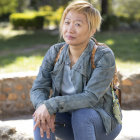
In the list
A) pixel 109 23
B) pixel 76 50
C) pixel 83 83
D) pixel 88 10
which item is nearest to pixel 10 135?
pixel 83 83

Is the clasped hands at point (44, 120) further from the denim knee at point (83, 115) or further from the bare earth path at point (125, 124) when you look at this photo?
the bare earth path at point (125, 124)

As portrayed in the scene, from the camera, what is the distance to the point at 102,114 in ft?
6.62

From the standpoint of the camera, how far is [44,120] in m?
1.99

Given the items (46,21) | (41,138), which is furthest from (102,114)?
(46,21)

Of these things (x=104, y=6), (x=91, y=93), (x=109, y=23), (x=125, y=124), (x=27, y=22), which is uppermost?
(x=91, y=93)

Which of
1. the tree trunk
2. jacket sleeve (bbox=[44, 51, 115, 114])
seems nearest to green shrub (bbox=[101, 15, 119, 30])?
the tree trunk

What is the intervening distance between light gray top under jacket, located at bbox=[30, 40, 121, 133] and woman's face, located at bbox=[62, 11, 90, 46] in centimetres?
9

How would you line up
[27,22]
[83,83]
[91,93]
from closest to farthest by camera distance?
[91,93], [83,83], [27,22]

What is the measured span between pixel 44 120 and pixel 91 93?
14.5 inches

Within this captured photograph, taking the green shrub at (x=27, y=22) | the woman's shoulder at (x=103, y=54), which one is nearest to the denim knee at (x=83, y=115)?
the woman's shoulder at (x=103, y=54)

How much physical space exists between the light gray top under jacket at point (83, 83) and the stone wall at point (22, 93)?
1.56 meters

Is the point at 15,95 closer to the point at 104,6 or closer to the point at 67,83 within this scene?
the point at 67,83

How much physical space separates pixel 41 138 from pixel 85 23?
0.87 meters

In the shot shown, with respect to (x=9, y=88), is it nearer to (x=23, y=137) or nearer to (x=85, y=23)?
(x=23, y=137)
